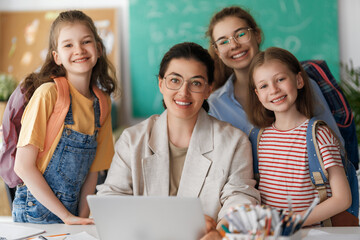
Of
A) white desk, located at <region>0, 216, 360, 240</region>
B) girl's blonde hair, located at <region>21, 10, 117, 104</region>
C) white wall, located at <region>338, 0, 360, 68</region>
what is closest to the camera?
white desk, located at <region>0, 216, 360, 240</region>

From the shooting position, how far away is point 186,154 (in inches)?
66.8

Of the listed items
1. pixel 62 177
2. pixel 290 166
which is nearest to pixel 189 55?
pixel 290 166

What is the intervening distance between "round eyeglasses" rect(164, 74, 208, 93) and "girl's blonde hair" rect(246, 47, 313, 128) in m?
0.26

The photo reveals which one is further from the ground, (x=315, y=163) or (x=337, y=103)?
(x=337, y=103)

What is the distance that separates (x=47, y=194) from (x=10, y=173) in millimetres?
211

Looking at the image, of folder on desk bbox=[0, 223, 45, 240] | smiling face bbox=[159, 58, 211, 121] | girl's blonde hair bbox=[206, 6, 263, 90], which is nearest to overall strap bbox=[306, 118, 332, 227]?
smiling face bbox=[159, 58, 211, 121]

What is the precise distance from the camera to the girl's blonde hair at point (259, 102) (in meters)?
1.73

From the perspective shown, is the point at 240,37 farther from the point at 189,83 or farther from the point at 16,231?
the point at 16,231

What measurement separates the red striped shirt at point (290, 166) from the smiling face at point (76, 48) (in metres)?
0.86

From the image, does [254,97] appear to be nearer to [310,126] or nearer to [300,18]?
[310,126]

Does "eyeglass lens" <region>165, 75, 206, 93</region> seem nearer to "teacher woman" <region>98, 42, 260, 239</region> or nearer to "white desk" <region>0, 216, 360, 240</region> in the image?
"teacher woman" <region>98, 42, 260, 239</region>

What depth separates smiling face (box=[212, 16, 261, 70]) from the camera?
6.88ft

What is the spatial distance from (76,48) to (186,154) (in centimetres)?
67

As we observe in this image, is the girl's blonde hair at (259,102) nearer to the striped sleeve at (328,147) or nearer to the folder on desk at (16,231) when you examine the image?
the striped sleeve at (328,147)
